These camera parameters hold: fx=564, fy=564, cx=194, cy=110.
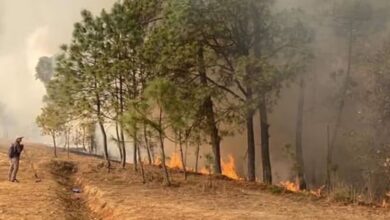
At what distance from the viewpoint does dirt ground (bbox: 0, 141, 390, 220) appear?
1953 centimetres

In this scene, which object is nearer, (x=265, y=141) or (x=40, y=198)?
(x=40, y=198)

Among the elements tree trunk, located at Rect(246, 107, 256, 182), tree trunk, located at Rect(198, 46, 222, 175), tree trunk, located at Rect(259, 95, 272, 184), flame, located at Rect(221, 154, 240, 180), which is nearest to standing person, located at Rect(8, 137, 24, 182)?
tree trunk, located at Rect(198, 46, 222, 175)

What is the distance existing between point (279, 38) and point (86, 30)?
11003mm

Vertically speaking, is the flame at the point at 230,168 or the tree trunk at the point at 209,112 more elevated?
the tree trunk at the point at 209,112

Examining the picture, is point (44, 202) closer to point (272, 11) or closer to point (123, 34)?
point (123, 34)

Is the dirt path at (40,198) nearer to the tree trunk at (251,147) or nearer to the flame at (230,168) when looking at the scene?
the tree trunk at (251,147)

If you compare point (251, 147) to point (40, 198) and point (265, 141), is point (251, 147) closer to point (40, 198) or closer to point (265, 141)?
point (265, 141)

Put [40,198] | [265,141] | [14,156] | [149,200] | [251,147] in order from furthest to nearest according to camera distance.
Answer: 1. [251,147]
2. [265,141]
3. [14,156]
4. [149,200]
5. [40,198]

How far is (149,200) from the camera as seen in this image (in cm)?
2291

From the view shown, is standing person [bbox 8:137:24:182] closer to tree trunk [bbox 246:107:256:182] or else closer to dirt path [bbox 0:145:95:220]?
dirt path [bbox 0:145:95:220]

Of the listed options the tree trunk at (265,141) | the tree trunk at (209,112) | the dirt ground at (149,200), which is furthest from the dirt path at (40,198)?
the tree trunk at (265,141)

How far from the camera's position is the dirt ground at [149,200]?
19531mm

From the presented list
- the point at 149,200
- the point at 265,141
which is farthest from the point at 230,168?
the point at 149,200

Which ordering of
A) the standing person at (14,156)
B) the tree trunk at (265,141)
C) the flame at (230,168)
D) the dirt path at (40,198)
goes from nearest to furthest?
the dirt path at (40,198) < the standing person at (14,156) < the tree trunk at (265,141) < the flame at (230,168)
